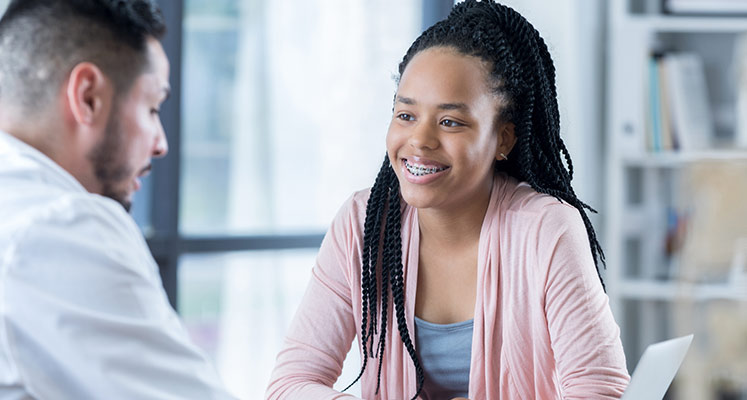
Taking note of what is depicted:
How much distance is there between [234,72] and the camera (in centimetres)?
268

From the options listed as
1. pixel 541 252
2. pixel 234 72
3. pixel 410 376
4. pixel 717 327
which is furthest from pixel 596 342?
pixel 234 72

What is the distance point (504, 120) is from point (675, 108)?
57.9 inches

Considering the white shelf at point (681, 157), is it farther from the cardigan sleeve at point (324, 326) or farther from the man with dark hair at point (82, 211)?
the man with dark hair at point (82, 211)

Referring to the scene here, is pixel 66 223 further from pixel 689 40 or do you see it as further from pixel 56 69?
pixel 689 40

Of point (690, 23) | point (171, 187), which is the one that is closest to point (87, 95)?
point (171, 187)

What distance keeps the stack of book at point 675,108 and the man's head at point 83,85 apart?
206 centimetres

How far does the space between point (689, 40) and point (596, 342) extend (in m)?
2.05

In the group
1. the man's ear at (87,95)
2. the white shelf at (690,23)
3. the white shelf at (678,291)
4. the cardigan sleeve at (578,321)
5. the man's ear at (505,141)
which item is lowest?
the white shelf at (678,291)

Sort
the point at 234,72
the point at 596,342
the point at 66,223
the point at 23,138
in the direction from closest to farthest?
the point at 66,223, the point at 23,138, the point at 596,342, the point at 234,72

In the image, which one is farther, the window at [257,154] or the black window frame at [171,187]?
the window at [257,154]

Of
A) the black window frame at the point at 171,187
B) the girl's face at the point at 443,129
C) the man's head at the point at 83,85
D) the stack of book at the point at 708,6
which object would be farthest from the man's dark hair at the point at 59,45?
the stack of book at the point at 708,6

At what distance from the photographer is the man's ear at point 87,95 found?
965 millimetres

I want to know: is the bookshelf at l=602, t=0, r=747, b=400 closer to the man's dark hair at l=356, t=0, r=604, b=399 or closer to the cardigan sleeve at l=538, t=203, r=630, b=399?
the man's dark hair at l=356, t=0, r=604, b=399

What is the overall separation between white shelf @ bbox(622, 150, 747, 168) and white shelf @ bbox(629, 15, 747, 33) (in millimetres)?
429
